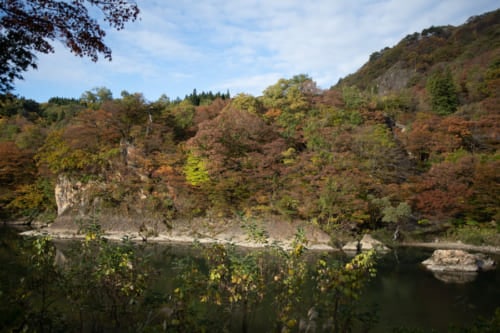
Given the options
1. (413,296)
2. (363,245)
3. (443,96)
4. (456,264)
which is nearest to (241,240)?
(363,245)

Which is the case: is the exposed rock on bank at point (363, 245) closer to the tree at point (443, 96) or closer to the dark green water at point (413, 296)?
the dark green water at point (413, 296)

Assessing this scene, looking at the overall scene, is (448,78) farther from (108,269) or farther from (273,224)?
(108,269)

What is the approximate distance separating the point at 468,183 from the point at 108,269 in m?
21.0

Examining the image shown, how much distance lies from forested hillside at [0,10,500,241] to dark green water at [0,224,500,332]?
5531mm

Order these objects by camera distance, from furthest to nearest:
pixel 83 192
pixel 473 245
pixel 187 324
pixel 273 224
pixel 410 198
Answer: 1. pixel 83 192
2. pixel 273 224
3. pixel 410 198
4. pixel 473 245
5. pixel 187 324

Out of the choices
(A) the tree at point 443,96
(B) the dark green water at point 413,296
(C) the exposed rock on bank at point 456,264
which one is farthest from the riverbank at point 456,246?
(A) the tree at point 443,96

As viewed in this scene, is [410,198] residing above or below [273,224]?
above

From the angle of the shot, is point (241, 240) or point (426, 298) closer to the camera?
point (426, 298)

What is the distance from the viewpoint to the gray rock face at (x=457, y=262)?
12844 mm

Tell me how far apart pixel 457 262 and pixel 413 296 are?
4972 millimetres

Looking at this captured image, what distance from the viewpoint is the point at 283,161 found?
68.8ft

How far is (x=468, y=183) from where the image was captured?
1864 centimetres

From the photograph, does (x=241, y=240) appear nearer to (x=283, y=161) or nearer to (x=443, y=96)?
(x=283, y=161)

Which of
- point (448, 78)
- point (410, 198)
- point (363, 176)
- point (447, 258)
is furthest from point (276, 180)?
point (448, 78)
